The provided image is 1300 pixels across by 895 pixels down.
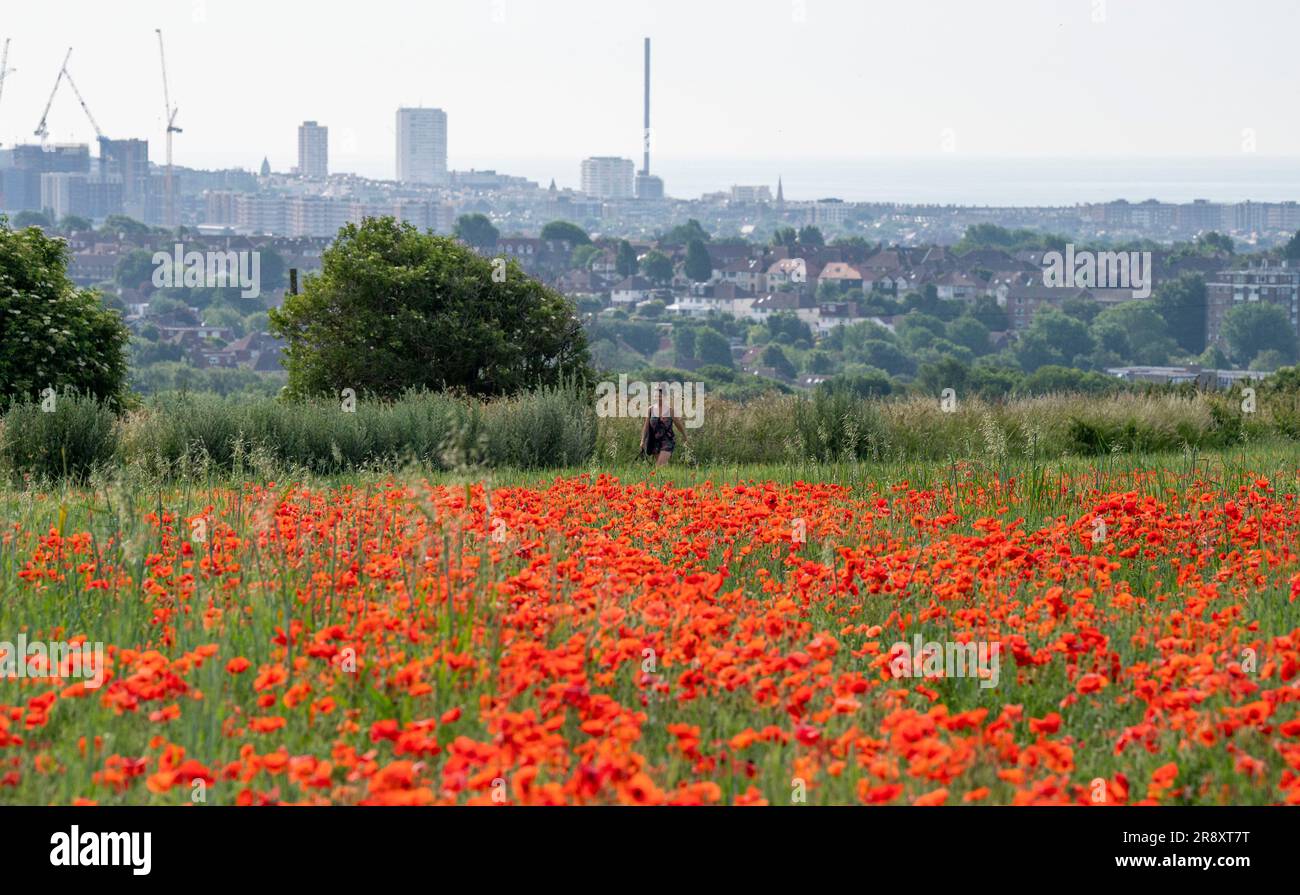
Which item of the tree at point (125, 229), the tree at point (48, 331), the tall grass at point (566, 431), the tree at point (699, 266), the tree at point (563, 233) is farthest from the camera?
the tree at point (563, 233)

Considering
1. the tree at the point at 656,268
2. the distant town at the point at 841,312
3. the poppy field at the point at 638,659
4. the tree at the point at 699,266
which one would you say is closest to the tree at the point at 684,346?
the distant town at the point at 841,312

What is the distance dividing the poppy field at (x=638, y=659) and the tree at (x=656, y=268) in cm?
14837

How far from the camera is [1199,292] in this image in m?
118

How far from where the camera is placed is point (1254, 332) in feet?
366

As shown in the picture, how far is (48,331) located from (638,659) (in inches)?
608

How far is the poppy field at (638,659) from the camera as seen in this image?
417cm

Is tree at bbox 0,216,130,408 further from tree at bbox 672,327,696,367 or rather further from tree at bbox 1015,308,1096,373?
tree at bbox 1015,308,1096,373

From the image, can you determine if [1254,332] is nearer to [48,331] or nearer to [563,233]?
[563,233]

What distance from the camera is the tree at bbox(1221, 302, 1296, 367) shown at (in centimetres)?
11081

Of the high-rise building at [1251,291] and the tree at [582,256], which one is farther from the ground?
the tree at [582,256]

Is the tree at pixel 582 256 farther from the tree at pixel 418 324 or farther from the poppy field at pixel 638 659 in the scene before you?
the poppy field at pixel 638 659

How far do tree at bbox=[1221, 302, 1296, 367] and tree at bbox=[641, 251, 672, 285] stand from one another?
198ft

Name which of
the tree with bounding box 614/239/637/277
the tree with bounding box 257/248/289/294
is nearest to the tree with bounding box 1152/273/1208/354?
the tree with bounding box 614/239/637/277
